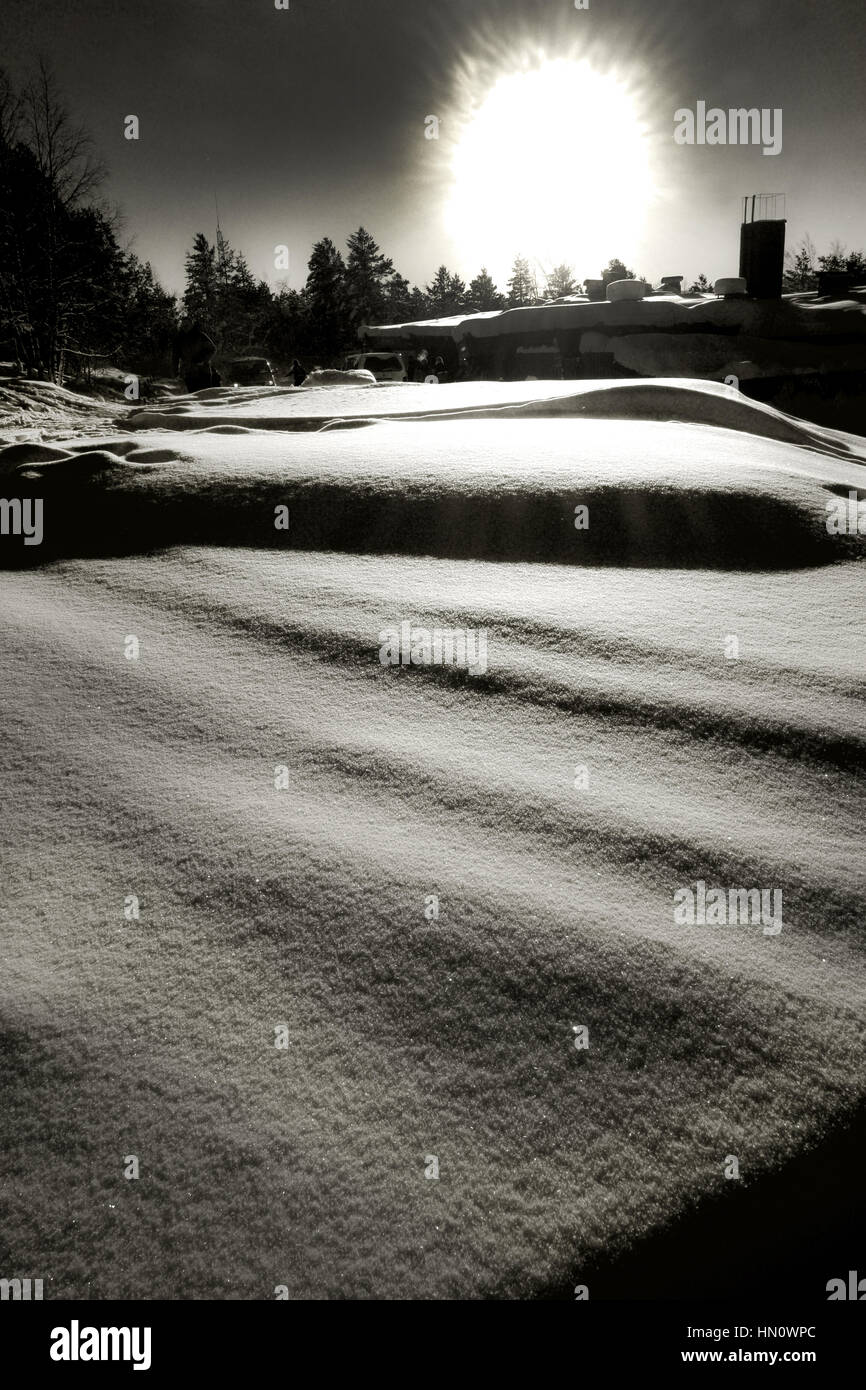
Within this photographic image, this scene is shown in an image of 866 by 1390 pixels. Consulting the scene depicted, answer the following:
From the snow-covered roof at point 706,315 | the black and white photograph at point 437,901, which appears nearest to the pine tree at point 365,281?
the snow-covered roof at point 706,315

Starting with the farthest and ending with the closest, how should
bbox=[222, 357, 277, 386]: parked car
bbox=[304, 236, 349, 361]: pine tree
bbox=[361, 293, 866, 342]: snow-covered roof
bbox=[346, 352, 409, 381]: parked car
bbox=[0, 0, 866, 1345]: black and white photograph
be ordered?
bbox=[304, 236, 349, 361]: pine tree, bbox=[361, 293, 866, 342]: snow-covered roof, bbox=[346, 352, 409, 381]: parked car, bbox=[222, 357, 277, 386]: parked car, bbox=[0, 0, 866, 1345]: black and white photograph

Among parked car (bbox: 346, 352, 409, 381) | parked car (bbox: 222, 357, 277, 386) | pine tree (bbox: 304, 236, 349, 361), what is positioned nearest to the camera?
parked car (bbox: 222, 357, 277, 386)

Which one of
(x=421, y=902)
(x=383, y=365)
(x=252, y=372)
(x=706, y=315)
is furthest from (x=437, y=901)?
(x=706, y=315)

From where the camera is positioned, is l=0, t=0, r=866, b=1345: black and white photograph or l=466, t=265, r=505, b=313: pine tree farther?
l=466, t=265, r=505, b=313: pine tree

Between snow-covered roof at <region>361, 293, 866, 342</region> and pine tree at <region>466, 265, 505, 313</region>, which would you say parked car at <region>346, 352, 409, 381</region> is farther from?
pine tree at <region>466, 265, 505, 313</region>

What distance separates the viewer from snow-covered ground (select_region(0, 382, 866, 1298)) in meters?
1.21

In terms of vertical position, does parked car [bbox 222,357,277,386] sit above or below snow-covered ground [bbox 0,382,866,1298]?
above

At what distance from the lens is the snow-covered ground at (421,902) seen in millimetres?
1210

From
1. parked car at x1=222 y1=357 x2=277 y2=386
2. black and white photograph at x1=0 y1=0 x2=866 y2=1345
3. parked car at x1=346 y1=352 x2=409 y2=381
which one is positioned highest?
parked car at x1=346 y1=352 x2=409 y2=381

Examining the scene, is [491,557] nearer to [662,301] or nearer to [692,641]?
[692,641]

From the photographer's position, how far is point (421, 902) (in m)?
1.68

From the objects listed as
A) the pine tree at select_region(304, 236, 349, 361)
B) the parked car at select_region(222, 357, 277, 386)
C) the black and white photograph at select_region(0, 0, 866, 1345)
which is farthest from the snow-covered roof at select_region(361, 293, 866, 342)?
the pine tree at select_region(304, 236, 349, 361)
